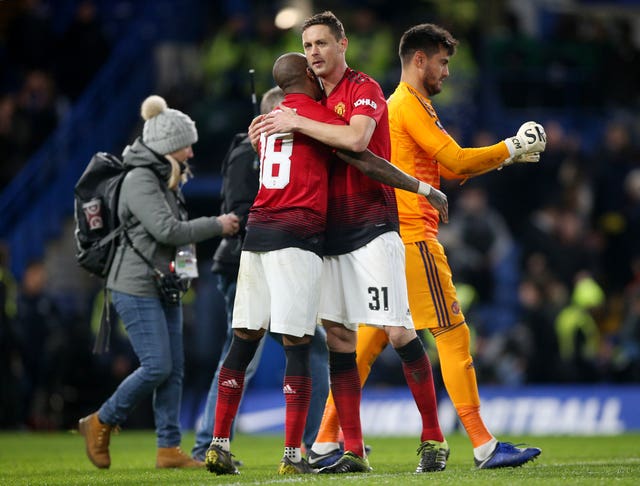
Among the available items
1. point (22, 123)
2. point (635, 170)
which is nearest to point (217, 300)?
point (22, 123)

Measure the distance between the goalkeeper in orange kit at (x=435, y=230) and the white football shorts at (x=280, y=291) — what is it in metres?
0.82

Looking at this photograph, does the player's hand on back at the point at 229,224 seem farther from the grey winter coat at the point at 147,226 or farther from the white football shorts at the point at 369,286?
the white football shorts at the point at 369,286

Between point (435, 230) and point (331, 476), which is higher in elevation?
point (435, 230)

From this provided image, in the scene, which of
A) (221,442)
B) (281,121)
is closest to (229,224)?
(281,121)

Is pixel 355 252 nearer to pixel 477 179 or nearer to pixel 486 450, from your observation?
pixel 486 450

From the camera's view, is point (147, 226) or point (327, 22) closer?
point (327, 22)

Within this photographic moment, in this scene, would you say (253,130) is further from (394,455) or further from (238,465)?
(394,455)

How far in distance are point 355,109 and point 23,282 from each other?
949 centimetres

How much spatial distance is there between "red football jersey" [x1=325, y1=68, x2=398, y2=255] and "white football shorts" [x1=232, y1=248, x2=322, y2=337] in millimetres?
267

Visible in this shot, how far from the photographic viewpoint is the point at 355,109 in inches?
276

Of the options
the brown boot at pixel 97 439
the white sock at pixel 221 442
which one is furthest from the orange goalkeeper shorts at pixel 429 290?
the brown boot at pixel 97 439

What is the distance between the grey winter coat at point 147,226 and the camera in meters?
8.27

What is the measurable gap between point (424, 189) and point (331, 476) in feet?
5.66

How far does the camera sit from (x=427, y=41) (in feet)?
25.5
